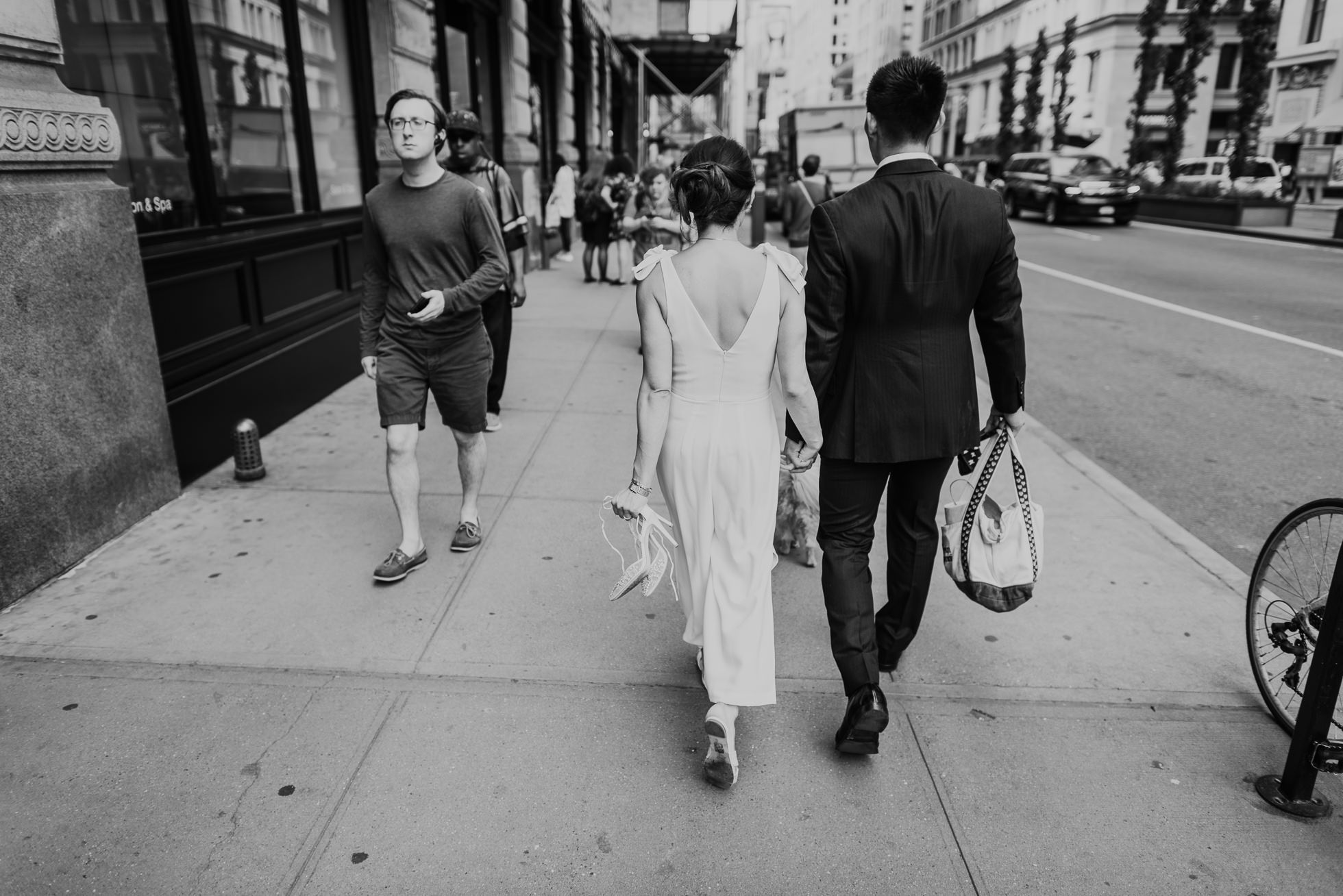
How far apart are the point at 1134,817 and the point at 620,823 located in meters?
1.49

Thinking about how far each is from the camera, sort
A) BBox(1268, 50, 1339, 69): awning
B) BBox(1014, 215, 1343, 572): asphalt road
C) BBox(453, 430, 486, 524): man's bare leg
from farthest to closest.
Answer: BBox(1268, 50, 1339, 69): awning < BBox(1014, 215, 1343, 572): asphalt road < BBox(453, 430, 486, 524): man's bare leg

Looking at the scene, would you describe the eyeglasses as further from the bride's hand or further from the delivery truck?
the delivery truck

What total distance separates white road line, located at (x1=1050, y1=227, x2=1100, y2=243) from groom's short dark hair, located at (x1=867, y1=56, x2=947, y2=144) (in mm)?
19488

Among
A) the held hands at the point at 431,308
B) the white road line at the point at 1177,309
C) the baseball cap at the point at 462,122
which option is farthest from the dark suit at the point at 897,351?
the white road line at the point at 1177,309

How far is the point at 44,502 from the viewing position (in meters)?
4.02

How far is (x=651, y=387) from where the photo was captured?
8.77ft

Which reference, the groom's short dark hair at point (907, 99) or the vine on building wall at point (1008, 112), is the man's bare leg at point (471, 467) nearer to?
the groom's short dark hair at point (907, 99)

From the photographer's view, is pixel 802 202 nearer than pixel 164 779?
No

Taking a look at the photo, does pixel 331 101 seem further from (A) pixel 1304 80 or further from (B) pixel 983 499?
(A) pixel 1304 80

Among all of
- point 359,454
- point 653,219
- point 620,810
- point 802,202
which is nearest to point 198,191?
point 359,454

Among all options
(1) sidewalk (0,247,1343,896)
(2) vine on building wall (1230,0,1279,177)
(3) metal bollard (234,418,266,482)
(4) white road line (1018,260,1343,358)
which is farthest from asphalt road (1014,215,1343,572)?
(2) vine on building wall (1230,0,1279,177)

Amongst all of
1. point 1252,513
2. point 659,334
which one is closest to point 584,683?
point 659,334

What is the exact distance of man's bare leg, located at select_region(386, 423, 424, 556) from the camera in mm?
4105

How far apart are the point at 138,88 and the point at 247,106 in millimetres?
1329
